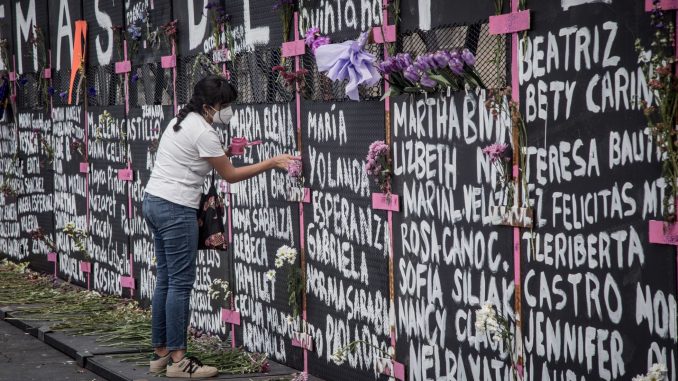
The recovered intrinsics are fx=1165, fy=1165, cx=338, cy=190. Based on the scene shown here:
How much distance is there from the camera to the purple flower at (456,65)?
18.6ft

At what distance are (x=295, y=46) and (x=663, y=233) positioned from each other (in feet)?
A: 11.4

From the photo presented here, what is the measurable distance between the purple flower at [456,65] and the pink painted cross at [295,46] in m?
1.80

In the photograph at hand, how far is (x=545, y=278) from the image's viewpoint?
5262mm

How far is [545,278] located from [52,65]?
27.8ft

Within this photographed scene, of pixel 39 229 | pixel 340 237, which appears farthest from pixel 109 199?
pixel 340 237

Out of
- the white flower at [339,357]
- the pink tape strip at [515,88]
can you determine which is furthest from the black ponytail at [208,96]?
the pink tape strip at [515,88]

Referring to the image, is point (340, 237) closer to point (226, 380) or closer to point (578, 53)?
point (226, 380)

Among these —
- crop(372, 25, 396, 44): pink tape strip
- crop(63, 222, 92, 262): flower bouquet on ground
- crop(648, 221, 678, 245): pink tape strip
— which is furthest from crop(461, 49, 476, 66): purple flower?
crop(63, 222, 92, 262): flower bouquet on ground

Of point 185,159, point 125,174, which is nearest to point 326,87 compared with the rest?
point 185,159

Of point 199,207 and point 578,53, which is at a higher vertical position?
point 578,53

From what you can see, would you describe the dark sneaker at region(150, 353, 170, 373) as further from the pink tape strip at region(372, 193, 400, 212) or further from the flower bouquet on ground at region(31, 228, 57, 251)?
the flower bouquet on ground at region(31, 228, 57, 251)

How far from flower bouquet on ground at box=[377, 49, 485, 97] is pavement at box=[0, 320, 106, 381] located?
3.24 meters

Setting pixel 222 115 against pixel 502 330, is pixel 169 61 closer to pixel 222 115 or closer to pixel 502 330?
pixel 222 115

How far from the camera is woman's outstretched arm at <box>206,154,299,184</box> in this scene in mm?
7164
